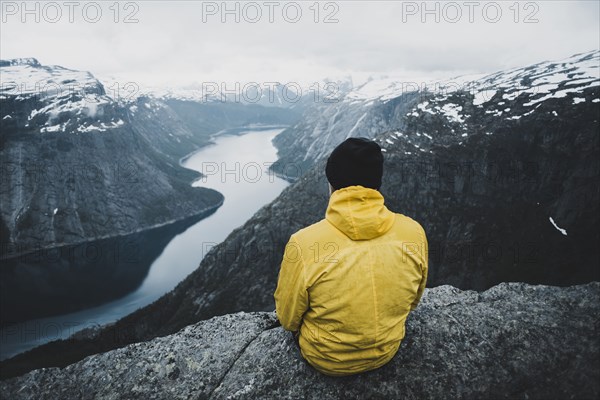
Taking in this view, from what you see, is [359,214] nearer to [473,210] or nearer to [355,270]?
[355,270]

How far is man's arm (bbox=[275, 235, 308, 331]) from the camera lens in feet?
14.7

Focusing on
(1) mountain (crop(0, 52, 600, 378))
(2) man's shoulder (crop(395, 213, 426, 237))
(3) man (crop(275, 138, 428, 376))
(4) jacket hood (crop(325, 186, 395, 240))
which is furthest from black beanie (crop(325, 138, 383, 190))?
(1) mountain (crop(0, 52, 600, 378))

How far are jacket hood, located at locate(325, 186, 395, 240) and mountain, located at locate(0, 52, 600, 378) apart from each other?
94306 millimetres

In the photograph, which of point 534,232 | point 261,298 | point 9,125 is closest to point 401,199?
point 534,232

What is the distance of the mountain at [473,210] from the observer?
88.8 m

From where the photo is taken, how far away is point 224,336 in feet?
26.7

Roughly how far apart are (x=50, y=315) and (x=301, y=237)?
129445 millimetres

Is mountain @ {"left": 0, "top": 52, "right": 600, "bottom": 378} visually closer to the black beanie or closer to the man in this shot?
the man

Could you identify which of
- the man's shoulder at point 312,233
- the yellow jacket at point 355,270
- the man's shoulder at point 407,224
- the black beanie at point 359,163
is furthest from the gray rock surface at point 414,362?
the black beanie at point 359,163

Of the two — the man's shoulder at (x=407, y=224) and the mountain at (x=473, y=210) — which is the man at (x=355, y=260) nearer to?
the man's shoulder at (x=407, y=224)

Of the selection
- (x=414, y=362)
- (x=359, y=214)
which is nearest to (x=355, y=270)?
(x=359, y=214)

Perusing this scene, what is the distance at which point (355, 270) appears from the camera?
431cm

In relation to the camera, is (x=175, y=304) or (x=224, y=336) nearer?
(x=224, y=336)

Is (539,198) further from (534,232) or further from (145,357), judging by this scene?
(145,357)
